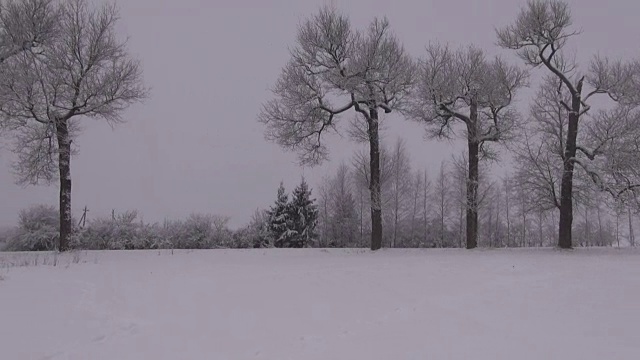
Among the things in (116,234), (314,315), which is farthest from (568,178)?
(116,234)

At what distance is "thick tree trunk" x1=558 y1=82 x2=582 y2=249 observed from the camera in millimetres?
18562

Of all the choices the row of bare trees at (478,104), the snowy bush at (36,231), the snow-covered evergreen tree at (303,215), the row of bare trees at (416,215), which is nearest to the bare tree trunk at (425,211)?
the row of bare trees at (416,215)

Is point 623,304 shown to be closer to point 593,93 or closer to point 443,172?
point 593,93

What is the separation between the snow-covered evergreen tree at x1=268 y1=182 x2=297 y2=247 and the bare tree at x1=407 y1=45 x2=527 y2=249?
15.8 metres

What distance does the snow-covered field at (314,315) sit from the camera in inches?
195

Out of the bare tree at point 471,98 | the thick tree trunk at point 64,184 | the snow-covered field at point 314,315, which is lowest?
the snow-covered field at point 314,315

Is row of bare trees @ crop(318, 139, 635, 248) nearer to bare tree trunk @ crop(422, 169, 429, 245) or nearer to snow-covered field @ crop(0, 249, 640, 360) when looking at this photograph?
bare tree trunk @ crop(422, 169, 429, 245)

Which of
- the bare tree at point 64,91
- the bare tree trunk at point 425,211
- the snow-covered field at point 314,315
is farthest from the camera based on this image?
the bare tree trunk at point 425,211

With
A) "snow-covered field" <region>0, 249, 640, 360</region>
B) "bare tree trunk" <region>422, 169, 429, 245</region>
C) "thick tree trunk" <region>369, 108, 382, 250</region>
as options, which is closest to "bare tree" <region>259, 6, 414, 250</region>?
"thick tree trunk" <region>369, 108, 382, 250</region>

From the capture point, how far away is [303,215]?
3403 cm

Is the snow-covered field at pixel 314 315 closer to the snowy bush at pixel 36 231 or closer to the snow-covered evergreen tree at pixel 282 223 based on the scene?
the snowy bush at pixel 36 231

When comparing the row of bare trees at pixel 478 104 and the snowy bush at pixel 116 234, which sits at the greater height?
the row of bare trees at pixel 478 104

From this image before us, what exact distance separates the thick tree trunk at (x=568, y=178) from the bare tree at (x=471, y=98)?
2.38 metres

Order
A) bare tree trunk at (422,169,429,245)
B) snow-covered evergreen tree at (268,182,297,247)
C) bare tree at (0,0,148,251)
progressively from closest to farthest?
bare tree at (0,0,148,251)
snow-covered evergreen tree at (268,182,297,247)
bare tree trunk at (422,169,429,245)
